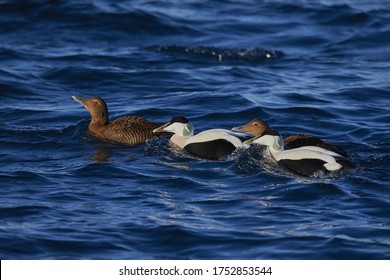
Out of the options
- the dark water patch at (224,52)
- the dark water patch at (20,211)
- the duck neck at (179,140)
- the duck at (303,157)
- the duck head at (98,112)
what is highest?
the dark water patch at (224,52)

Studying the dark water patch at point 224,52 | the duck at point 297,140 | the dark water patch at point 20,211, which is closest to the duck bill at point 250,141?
the duck at point 297,140

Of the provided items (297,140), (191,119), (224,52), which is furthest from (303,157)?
(224,52)

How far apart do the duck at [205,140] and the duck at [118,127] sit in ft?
1.01

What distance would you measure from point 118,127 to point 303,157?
9.52ft

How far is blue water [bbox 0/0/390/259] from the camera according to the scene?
980cm

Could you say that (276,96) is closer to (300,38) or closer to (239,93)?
(239,93)

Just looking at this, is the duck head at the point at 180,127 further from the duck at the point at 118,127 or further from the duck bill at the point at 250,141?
the duck bill at the point at 250,141

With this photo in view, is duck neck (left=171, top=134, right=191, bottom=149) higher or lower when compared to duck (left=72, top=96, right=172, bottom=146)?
lower

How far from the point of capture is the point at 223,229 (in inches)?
392

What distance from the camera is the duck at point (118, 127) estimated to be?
43.1 ft

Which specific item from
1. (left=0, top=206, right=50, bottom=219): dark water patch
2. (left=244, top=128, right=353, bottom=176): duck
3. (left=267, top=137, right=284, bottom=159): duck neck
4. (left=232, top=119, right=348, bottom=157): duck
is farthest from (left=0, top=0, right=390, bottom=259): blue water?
(left=232, top=119, right=348, bottom=157): duck

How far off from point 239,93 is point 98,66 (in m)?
2.99

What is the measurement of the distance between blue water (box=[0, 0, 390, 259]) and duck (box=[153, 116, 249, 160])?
0.45 feet

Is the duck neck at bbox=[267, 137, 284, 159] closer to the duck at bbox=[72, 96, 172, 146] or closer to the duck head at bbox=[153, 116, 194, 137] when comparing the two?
the duck head at bbox=[153, 116, 194, 137]
